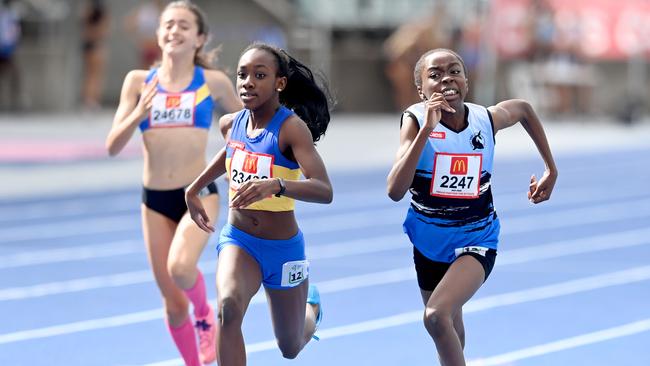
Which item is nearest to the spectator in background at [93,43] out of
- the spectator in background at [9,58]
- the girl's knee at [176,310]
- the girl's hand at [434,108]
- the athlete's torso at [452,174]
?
the spectator in background at [9,58]

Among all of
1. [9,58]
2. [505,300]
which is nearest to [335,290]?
[505,300]

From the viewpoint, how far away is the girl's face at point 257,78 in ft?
16.5

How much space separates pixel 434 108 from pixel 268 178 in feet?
2.36

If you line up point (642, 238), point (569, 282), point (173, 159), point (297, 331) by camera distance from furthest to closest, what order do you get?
point (642, 238)
point (569, 282)
point (173, 159)
point (297, 331)

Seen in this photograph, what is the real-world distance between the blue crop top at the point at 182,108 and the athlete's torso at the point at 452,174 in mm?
1561

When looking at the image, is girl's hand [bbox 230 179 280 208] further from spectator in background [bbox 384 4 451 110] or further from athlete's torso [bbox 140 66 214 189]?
spectator in background [bbox 384 4 451 110]

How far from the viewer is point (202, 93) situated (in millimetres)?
6387

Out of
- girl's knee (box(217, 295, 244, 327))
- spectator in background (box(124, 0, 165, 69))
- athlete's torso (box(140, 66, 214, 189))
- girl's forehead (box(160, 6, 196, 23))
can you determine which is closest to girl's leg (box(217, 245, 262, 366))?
→ girl's knee (box(217, 295, 244, 327))

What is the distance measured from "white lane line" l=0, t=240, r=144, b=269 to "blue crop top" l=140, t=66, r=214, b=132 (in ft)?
11.7

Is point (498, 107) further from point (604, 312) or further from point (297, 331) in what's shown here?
point (604, 312)

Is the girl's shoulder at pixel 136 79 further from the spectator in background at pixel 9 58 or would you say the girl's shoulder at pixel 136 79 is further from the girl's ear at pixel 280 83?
the spectator in background at pixel 9 58

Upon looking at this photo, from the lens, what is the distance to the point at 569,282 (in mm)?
9000

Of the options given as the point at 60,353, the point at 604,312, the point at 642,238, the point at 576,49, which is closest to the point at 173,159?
the point at 60,353

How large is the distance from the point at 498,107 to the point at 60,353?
2.78 metres
